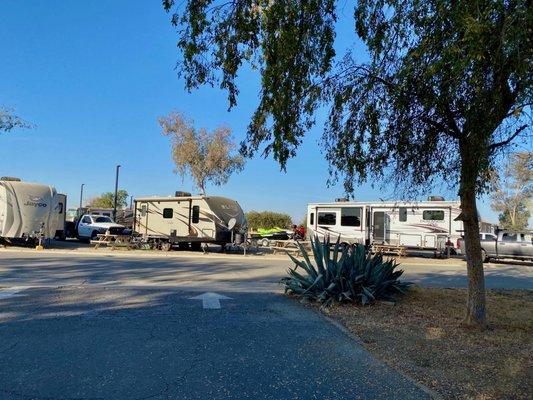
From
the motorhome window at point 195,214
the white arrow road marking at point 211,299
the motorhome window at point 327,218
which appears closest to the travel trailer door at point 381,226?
the motorhome window at point 327,218

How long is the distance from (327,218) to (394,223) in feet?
13.2

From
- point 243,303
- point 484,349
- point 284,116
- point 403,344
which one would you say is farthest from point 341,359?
point 243,303

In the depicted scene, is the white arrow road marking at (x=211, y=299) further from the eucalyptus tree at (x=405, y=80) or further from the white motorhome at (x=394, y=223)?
the white motorhome at (x=394, y=223)

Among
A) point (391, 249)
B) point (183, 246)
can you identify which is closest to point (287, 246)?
point (183, 246)

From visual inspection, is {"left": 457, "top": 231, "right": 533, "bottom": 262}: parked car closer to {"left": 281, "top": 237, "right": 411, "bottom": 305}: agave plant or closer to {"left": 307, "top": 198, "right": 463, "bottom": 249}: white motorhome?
{"left": 307, "top": 198, "right": 463, "bottom": 249}: white motorhome

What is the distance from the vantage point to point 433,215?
83.2 feet

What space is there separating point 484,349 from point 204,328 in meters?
3.75

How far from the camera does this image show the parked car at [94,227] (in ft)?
102

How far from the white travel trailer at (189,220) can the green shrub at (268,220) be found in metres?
24.9

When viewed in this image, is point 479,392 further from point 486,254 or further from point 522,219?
point 522,219

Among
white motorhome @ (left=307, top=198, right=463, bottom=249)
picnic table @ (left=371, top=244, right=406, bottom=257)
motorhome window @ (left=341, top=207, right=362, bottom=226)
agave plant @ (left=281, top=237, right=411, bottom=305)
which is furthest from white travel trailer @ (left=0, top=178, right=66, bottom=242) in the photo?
agave plant @ (left=281, top=237, right=411, bottom=305)

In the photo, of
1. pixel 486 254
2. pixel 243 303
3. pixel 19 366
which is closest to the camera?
pixel 19 366

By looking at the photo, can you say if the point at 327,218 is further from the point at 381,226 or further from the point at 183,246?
the point at 183,246

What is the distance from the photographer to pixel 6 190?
23.2 meters
